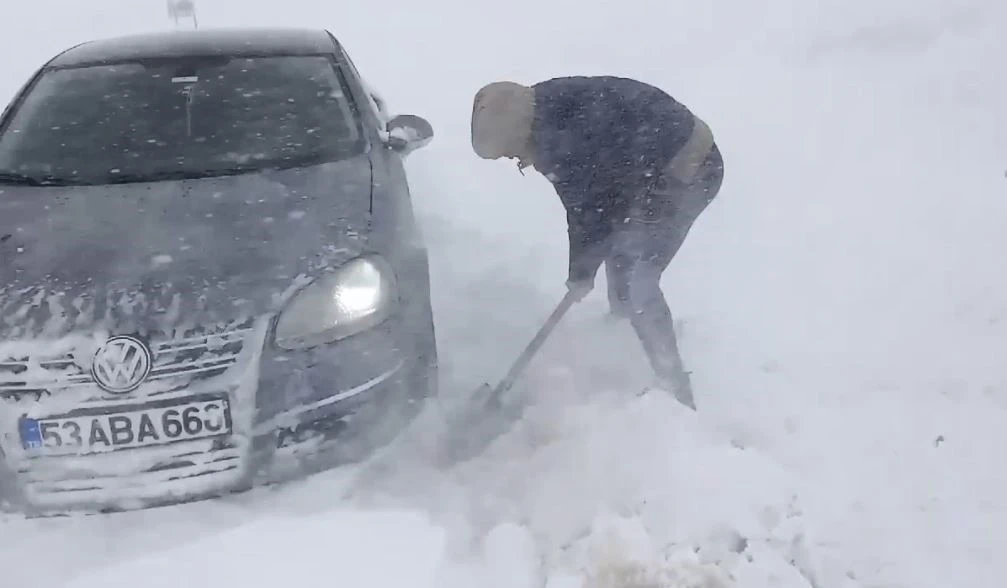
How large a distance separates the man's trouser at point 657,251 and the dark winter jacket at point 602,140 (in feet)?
0.21

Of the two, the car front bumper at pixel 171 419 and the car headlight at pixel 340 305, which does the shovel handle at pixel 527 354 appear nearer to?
the car headlight at pixel 340 305

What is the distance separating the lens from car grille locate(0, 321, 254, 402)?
196 centimetres

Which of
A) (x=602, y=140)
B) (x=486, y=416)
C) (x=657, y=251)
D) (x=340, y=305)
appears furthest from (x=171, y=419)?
(x=657, y=251)

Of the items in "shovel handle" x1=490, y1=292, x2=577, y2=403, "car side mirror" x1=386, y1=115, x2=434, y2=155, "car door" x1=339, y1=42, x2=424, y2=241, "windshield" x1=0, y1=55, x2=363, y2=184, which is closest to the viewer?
"car door" x1=339, y1=42, x2=424, y2=241

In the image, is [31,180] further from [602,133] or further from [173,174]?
[602,133]

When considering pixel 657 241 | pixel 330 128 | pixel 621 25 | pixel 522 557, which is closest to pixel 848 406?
pixel 657 241

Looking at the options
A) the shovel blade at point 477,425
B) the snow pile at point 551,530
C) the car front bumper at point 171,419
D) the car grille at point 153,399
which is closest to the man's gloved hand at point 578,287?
the shovel blade at point 477,425

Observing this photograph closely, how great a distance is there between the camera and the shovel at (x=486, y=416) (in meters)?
2.61

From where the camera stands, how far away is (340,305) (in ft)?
7.11

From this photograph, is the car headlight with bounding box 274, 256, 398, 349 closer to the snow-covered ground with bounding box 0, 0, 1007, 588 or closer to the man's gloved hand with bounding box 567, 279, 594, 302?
the snow-covered ground with bounding box 0, 0, 1007, 588

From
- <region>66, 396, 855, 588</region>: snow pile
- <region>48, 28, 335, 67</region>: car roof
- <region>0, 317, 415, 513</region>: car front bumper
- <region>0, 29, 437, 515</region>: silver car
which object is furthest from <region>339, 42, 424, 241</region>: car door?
<region>66, 396, 855, 588</region>: snow pile

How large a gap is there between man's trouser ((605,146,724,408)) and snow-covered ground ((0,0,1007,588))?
0.16m

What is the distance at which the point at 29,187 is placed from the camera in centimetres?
265

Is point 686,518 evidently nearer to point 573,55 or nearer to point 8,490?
point 8,490
